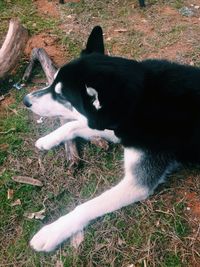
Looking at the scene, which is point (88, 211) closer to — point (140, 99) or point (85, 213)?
point (85, 213)

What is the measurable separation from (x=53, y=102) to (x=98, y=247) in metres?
1.27

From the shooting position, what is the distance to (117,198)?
3205 mm

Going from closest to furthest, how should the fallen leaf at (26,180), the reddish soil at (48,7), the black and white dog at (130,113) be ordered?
the black and white dog at (130,113)
the fallen leaf at (26,180)
the reddish soil at (48,7)

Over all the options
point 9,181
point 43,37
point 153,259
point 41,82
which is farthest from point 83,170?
point 43,37

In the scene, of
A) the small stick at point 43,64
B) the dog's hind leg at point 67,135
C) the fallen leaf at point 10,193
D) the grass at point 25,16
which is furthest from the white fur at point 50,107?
the grass at point 25,16

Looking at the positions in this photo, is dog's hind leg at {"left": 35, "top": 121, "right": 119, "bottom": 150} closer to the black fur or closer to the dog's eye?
the black fur

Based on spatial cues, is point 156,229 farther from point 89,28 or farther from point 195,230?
point 89,28

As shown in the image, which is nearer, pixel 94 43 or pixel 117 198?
pixel 117 198

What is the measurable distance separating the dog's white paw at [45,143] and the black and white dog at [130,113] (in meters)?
0.42

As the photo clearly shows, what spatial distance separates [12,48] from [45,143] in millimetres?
1552

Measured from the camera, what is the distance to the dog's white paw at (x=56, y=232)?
3.04 metres

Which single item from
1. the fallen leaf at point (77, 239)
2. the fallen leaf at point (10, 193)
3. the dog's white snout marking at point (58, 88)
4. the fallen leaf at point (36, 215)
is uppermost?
the dog's white snout marking at point (58, 88)

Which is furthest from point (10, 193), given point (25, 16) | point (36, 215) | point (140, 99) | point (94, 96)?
point (25, 16)

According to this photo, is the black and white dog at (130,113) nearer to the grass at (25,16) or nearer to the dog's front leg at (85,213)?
the dog's front leg at (85,213)
